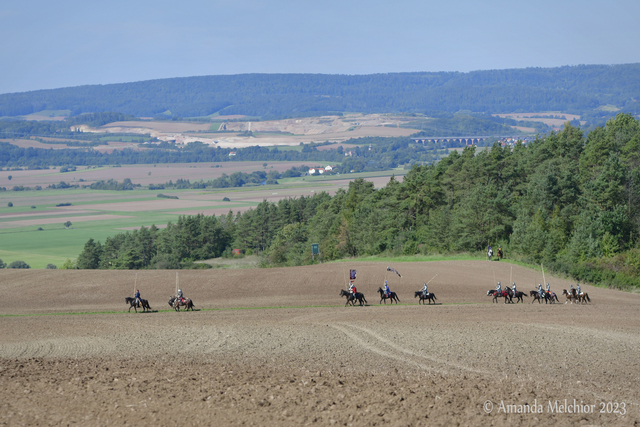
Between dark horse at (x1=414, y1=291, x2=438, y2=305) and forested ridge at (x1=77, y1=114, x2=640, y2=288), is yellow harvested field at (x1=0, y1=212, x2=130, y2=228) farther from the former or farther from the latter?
dark horse at (x1=414, y1=291, x2=438, y2=305)

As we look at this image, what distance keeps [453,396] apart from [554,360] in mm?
6207

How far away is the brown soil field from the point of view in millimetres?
12148

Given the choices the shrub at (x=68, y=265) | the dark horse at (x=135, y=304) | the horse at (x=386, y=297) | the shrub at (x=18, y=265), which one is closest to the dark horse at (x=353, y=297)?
the horse at (x=386, y=297)

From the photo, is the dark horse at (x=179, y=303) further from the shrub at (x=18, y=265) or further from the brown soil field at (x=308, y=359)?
the shrub at (x=18, y=265)

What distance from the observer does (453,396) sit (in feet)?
42.2

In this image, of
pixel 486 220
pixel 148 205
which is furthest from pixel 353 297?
pixel 148 205

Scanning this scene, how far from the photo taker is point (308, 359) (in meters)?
17.7

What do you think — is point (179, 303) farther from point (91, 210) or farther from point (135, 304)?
point (91, 210)

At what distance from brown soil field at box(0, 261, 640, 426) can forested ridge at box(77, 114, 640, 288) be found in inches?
639

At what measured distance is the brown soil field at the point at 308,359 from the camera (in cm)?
1215

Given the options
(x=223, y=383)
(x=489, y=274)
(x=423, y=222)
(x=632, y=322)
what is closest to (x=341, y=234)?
(x=423, y=222)

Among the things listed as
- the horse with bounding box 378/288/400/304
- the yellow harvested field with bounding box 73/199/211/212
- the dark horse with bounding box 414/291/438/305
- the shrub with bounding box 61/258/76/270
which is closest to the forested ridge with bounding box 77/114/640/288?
the shrub with bounding box 61/258/76/270

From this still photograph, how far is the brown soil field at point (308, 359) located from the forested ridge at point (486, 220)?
53.2ft

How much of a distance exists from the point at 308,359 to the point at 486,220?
40338 millimetres
